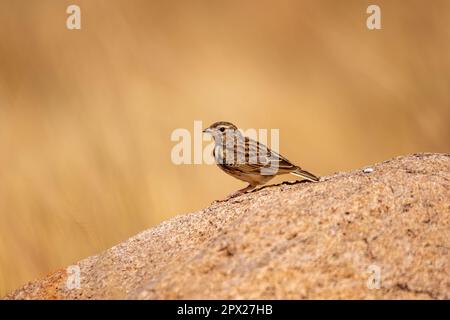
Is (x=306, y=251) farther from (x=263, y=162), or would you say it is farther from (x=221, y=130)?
(x=221, y=130)

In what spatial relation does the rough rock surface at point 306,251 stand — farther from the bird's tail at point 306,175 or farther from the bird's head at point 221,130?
the bird's head at point 221,130

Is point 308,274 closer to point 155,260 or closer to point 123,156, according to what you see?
point 155,260

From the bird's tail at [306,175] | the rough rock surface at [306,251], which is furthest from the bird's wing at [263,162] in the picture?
the rough rock surface at [306,251]

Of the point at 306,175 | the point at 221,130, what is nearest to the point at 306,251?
the point at 306,175

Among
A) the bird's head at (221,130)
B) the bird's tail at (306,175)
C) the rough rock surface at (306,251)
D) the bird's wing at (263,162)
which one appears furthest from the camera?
the bird's head at (221,130)

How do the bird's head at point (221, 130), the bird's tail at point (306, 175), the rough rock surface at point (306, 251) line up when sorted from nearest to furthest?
the rough rock surface at point (306, 251) < the bird's tail at point (306, 175) < the bird's head at point (221, 130)
